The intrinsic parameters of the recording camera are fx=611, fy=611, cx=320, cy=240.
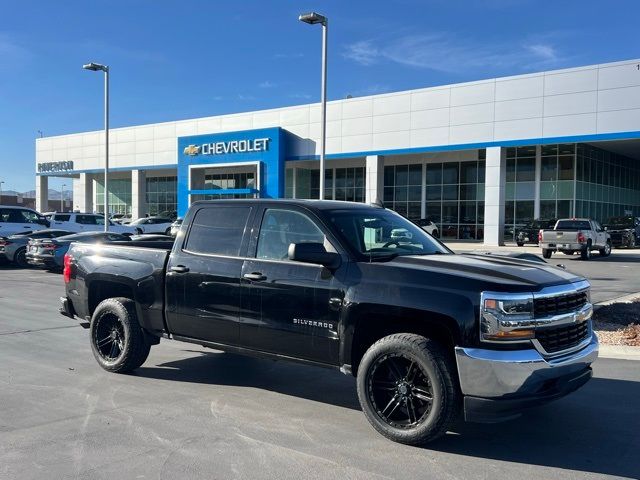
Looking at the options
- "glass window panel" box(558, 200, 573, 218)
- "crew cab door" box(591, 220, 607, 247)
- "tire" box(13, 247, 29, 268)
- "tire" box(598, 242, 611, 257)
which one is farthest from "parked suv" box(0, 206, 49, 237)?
"glass window panel" box(558, 200, 573, 218)

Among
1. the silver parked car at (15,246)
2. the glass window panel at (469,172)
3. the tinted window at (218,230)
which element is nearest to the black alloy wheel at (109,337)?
the tinted window at (218,230)

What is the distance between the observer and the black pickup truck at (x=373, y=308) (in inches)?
179

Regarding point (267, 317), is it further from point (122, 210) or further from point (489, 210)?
point (122, 210)

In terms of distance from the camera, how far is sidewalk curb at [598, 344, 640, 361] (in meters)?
8.24

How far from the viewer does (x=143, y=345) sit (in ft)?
23.1

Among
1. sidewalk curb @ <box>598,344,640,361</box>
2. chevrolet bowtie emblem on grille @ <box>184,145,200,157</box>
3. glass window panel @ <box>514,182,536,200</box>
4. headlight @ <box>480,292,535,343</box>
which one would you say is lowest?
sidewalk curb @ <box>598,344,640,361</box>

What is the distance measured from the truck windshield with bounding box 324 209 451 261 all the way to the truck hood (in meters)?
0.28

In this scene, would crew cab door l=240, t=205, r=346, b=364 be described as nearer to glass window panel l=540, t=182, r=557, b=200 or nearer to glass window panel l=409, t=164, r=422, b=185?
glass window panel l=540, t=182, r=557, b=200

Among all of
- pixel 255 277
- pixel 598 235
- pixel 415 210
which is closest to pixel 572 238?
pixel 598 235

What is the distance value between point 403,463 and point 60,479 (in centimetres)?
242

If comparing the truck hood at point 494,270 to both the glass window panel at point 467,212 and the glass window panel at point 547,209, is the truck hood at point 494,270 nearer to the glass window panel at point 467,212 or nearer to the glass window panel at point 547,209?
the glass window panel at point 547,209

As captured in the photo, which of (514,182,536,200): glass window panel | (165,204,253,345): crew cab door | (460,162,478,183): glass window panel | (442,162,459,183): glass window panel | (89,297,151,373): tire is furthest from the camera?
(442,162,459,183): glass window panel

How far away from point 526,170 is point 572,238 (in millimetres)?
13729

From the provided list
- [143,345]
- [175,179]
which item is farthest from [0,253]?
[175,179]
